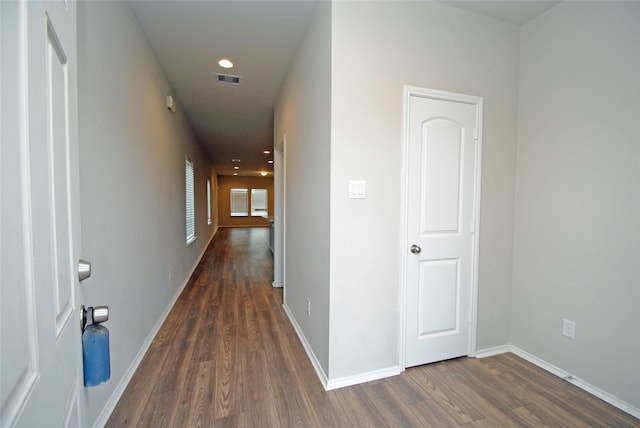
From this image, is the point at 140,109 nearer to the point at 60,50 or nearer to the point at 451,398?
the point at 60,50

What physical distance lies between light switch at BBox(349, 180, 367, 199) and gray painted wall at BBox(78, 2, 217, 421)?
149cm

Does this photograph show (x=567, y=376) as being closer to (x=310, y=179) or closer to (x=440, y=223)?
(x=440, y=223)

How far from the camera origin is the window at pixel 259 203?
13302mm

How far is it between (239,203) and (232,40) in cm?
1126

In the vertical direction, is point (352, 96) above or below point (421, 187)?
above

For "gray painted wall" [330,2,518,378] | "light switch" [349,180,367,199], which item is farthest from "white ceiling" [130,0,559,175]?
"light switch" [349,180,367,199]

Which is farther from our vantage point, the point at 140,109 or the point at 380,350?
the point at 140,109

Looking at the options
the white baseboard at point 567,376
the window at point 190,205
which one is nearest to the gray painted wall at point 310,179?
the white baseboard at point 567,376

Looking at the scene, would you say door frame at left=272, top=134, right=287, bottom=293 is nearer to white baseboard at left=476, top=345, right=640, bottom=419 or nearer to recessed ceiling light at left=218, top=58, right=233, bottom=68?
recessed ceiling light at left=218, top=58, right=233, bottom=68

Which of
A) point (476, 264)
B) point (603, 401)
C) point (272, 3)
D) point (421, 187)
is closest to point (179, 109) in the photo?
point (272, 3)

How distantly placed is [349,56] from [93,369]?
1993 millimetres

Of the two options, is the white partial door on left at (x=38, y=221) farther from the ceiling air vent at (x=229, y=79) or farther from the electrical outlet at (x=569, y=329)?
the electrical outlet at (x=569, y=329)

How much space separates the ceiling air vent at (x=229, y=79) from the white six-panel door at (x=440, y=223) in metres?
2.14

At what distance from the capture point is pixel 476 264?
7.18 ft
